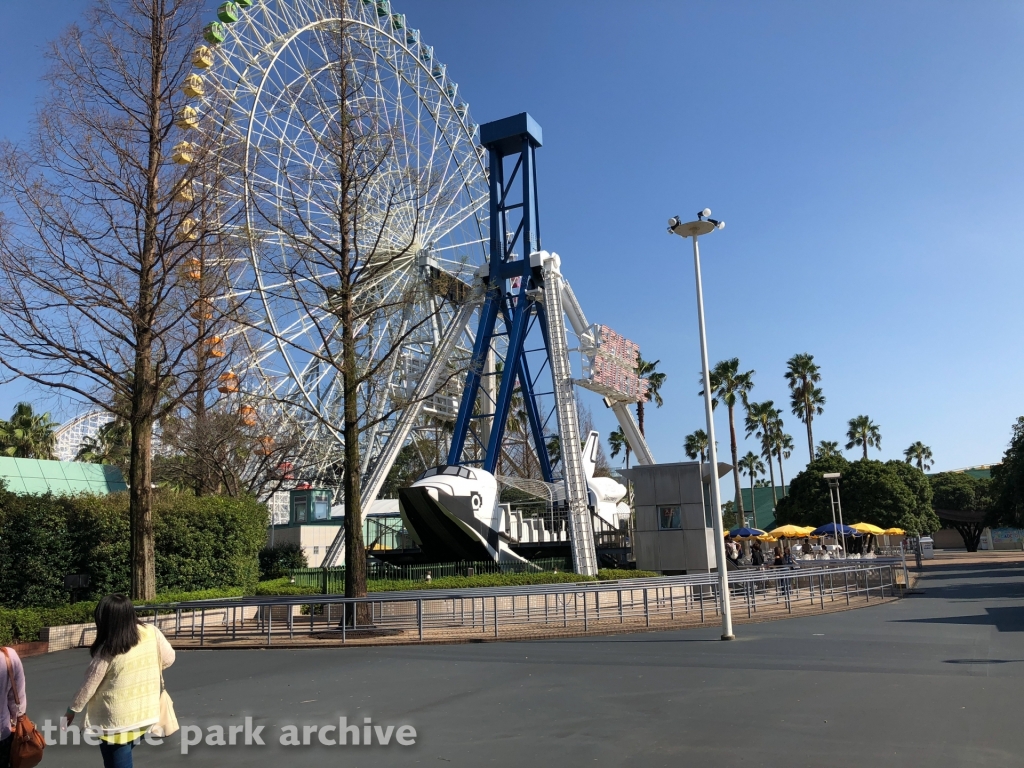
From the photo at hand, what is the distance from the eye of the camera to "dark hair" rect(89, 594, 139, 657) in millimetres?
4660

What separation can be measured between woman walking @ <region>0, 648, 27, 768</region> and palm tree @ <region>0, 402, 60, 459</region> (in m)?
40.8

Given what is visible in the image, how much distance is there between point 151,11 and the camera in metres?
17.0

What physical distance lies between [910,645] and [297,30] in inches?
1057

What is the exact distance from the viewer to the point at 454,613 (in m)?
17.5

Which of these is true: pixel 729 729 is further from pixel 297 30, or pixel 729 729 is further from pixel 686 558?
pixel 297 30

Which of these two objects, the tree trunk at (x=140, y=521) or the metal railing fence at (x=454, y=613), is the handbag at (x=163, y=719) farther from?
the tree trunk at (x=140, y=521)

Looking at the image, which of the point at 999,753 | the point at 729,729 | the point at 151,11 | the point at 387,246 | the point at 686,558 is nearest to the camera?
the point at 999,753

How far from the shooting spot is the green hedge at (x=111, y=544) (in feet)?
54.8

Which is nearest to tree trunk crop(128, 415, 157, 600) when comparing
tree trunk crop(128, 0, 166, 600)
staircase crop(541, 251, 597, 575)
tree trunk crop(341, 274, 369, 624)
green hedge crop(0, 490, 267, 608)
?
tree trunk crop(128, 0, 166, 600)

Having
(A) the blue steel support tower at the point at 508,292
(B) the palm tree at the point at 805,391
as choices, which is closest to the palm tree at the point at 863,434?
(B) the palm tree at the point at 805,391

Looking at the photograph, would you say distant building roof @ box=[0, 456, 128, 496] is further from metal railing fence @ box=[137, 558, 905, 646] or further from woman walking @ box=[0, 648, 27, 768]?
woman walking @ box=[0, 648, 27, 768]

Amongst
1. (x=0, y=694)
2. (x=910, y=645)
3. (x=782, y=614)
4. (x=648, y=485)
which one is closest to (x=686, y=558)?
(x=648, y=485)

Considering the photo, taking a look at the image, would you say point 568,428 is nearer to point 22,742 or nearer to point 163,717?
point 163,717

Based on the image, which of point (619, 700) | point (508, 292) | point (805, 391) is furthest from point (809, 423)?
point (619, 700)
